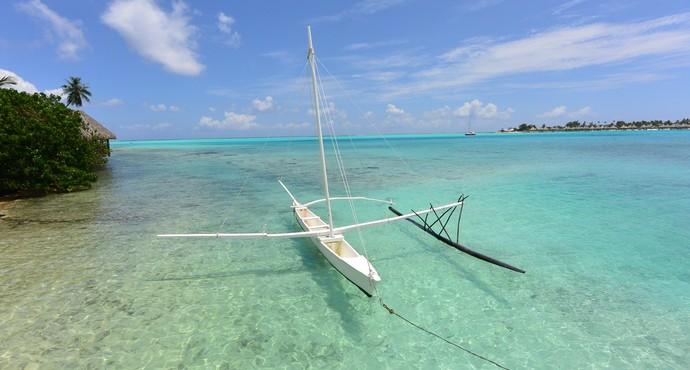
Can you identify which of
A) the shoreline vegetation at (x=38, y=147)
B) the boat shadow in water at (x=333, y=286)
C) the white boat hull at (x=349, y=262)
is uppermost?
the shoreline vegetation at (x=38, y=147)

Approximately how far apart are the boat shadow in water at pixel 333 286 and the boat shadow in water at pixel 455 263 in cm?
298

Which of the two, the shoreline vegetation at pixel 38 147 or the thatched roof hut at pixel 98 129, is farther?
the thatched roof hut at pixel 98 129

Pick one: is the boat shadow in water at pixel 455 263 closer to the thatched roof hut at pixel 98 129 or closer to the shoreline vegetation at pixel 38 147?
the shoreline vegetation at pixel 38 147

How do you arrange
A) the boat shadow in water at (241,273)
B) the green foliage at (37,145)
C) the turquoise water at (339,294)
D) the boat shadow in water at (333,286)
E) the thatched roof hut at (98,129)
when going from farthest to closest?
the thatched roof hut at (98,129) < the green foliage at (37,145) < the boat shadow in water at (241,273) < the boat shadow in water at (333,286) < the turquoise water at (339,294)

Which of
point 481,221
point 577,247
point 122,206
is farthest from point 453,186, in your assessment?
point 122,206

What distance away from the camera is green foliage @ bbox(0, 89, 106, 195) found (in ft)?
56.9

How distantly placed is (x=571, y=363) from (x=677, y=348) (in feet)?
7.04

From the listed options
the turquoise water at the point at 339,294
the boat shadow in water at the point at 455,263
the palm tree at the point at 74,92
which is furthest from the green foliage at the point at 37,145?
the palm tree at the point at 74,92

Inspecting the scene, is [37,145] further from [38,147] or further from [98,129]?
[98,129]

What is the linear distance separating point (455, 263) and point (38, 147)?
70.8 ft

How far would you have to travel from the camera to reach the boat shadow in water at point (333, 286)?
23.6 feet

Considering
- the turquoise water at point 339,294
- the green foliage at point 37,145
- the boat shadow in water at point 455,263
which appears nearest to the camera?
the turquoise water at point 339,294

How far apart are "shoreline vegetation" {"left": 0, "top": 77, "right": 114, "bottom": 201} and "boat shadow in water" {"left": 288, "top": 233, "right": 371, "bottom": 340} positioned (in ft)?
53.6

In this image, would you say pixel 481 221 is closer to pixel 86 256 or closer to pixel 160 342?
pixel 160 342
